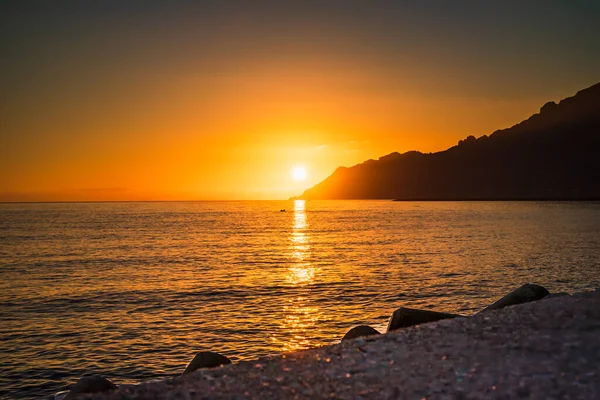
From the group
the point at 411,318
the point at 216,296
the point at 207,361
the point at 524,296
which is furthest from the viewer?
the point at 216,296

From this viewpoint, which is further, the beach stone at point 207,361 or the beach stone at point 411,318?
the beach stone at point 411,318

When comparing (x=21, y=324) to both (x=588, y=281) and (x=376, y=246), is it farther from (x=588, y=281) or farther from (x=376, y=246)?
(x=376, y=246)

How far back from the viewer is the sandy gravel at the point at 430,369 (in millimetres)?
7516

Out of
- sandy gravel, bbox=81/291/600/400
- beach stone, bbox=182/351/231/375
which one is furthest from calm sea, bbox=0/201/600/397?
sandy gravel, bbox=81/291/600/400

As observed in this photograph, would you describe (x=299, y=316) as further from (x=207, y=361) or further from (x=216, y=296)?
(x=207, y=361)

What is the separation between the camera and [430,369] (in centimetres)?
838

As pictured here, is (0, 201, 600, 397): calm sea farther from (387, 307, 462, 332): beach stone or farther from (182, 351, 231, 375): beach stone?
(387, 307, 462, 332): beach stone

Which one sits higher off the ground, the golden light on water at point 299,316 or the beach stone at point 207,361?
the beach stone at point 207,361

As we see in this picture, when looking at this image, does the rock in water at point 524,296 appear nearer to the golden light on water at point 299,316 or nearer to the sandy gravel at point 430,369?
the sandy gravel at point 430,369

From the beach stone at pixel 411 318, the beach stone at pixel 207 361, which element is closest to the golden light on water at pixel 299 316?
the beach stone at pixel 411 318

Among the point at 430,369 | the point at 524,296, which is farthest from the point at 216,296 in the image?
the point at 430,369

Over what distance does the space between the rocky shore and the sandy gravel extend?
0.05 ft

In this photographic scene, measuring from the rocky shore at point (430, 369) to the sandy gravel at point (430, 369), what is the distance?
2 cm

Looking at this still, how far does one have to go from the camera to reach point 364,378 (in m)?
8.12
